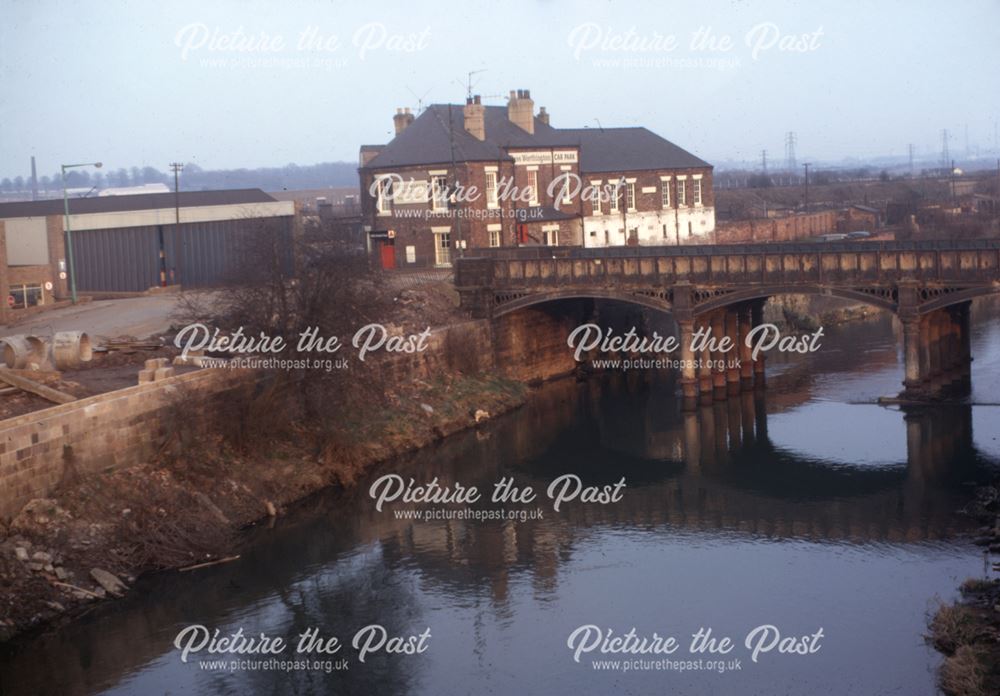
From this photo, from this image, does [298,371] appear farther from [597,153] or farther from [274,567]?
[597,153]

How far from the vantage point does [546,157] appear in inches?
2296

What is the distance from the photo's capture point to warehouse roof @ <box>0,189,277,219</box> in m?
52.5

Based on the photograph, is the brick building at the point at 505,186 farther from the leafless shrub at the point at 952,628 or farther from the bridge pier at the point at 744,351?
the leafless shrub at the point at 952,628

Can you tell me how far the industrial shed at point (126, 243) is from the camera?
49.0 m

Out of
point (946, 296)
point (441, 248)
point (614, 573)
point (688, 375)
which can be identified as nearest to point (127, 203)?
point (441, 248)

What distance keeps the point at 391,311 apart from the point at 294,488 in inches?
332

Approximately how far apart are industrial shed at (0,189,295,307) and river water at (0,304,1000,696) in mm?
19368

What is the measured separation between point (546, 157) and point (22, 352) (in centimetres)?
3276

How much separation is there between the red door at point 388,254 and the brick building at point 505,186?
5 centimetres

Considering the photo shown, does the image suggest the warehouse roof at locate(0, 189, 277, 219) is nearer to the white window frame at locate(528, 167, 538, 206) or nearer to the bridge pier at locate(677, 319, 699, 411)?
the white window frame at locate(528, 167, 538, 206)

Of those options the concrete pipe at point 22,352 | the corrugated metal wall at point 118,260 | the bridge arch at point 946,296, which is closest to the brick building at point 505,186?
the corrugated metal wall at point 118,260

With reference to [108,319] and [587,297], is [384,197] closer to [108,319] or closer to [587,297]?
[587,297]

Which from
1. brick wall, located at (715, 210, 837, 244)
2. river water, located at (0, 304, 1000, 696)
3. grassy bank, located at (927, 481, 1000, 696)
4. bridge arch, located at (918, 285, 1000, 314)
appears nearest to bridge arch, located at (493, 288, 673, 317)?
river water, located at (0, 304, 1000, 696)

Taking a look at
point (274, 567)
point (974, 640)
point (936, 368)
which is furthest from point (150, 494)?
point (936, 368)
